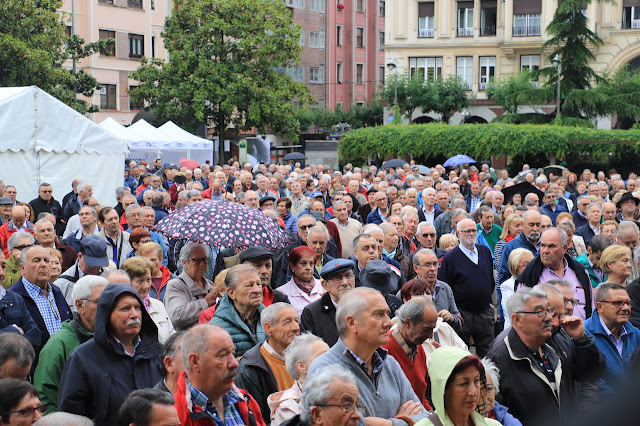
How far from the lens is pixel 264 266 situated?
6.86 meters

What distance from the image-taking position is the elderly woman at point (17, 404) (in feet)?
11.7

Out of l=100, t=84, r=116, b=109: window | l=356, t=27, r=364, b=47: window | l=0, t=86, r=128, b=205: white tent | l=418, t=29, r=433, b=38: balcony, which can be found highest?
l=356, t=27, r=364, b=47: window

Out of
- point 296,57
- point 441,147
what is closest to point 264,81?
point 296,57

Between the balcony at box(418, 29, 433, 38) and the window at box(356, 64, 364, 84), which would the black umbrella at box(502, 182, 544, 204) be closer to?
the balcony at box(418, 29, 433, 38)

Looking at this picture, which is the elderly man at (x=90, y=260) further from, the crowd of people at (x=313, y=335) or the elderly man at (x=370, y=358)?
the elderly man at (x=370, y=358)

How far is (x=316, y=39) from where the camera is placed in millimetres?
66250

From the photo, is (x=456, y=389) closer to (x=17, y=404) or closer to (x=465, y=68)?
(x=17, y=404)

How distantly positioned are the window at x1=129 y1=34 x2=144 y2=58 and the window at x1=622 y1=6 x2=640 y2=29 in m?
31.0

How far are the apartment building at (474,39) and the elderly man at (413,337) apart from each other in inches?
1850

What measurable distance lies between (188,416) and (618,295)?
356 cm

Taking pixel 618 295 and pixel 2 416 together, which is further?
pixel 618 295

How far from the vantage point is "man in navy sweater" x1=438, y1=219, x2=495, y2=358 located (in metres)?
8.57

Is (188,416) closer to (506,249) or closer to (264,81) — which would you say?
(506,249)

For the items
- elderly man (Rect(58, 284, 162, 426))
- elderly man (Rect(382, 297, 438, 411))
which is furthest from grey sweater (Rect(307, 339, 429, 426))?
elderly man (Rect(58, 284, 162, 426))
